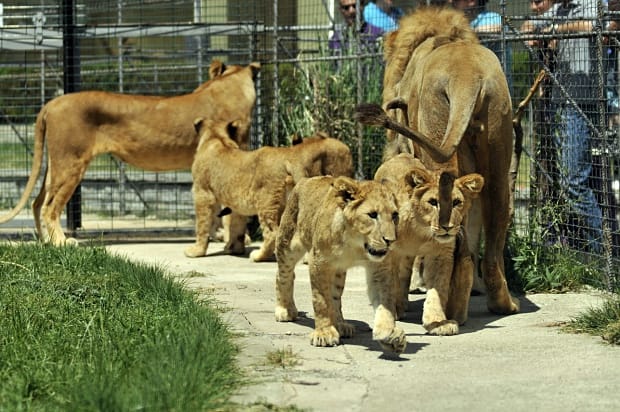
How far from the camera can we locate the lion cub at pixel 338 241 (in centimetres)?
551

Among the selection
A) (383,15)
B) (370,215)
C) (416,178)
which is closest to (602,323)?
(416,178)

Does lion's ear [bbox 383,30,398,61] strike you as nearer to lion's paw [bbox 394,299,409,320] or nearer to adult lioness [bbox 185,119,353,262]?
adult lioness [bbox 185,119,353,262]

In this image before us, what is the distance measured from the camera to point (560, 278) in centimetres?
777

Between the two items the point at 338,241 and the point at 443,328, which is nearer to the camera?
the point at 338,241

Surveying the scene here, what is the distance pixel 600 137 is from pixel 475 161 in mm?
1244

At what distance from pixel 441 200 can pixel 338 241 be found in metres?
0.65

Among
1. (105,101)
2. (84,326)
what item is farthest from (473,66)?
(105,101)

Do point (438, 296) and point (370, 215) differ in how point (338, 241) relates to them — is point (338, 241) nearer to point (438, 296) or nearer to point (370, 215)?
point (370, 215)

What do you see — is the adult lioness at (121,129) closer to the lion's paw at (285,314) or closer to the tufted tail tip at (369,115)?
the lion's paw at (285,314)

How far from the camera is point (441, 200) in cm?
597

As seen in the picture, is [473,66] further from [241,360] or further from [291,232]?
[241,360]

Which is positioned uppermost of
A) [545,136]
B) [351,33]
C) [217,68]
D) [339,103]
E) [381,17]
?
[381,17]

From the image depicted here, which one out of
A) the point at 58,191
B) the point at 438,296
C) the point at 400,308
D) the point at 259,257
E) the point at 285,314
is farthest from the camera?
the point at 58,191

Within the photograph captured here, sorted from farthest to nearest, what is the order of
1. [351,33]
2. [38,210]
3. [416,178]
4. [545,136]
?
[351,33] → [38,210] → [545,136] → [416,178]
